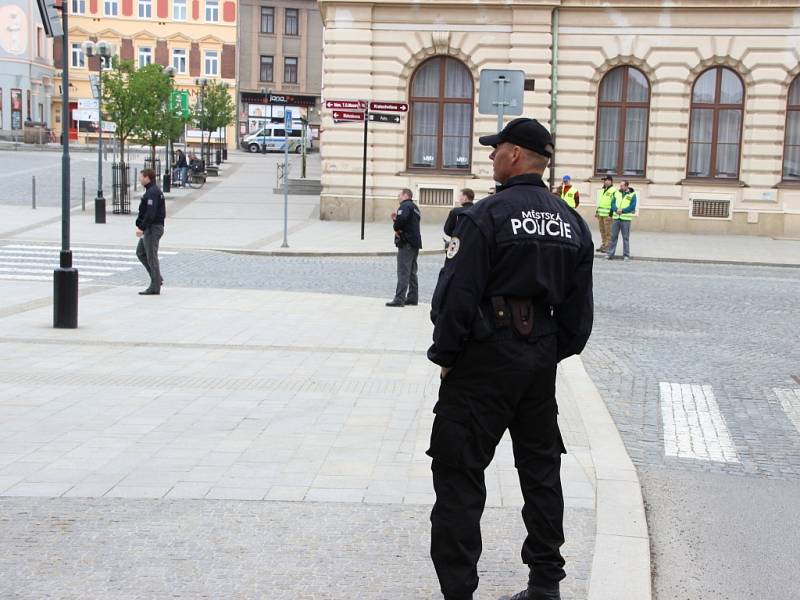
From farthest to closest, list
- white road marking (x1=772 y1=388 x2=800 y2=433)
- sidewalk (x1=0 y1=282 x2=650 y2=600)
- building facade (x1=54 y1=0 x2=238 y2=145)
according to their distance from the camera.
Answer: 1. building facade (x1=54 y1=0 x2=238 y2=145)
2. white road marking (x1=772 y1=388 x2=800 y2=433)
3. sidewalk (x1=0 y1=282 x2=650 y2=600)

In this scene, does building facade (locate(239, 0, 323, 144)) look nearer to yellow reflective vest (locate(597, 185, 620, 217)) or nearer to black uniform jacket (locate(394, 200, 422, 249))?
yellow reflective vest (locate(597, 185, 620, 217))

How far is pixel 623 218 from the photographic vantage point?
80.9 ft

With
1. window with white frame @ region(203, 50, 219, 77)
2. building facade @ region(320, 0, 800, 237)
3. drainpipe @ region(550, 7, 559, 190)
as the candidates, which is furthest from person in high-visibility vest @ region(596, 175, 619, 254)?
window with white frame @ region(203, 50, 219, 77)

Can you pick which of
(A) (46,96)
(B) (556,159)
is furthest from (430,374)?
(A) (46,96)

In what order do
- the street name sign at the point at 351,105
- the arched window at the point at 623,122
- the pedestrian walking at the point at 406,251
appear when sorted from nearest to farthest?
the pedestrian walking at the point at 406,251
the street name sign at the point at 351,105
the arched window at the point at 623,122

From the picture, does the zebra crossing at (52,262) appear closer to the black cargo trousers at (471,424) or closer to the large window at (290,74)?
the black cargo trousers at (471,424)

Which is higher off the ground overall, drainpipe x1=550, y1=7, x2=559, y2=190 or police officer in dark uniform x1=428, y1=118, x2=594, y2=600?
drainpipe x1=550, y1=7, x2=559, y2=190

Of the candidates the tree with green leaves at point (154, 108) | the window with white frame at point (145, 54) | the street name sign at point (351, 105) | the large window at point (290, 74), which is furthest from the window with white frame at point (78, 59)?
the street name sign at point (351, 105)

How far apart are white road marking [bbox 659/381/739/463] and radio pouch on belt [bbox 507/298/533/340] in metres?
3.74

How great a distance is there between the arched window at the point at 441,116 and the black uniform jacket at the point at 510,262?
90.7ft

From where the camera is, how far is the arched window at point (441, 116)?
31.8 m

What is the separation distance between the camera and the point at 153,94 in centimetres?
3622

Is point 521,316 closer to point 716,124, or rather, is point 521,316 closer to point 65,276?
point 65,276

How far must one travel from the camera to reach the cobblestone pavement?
487 centimetres
